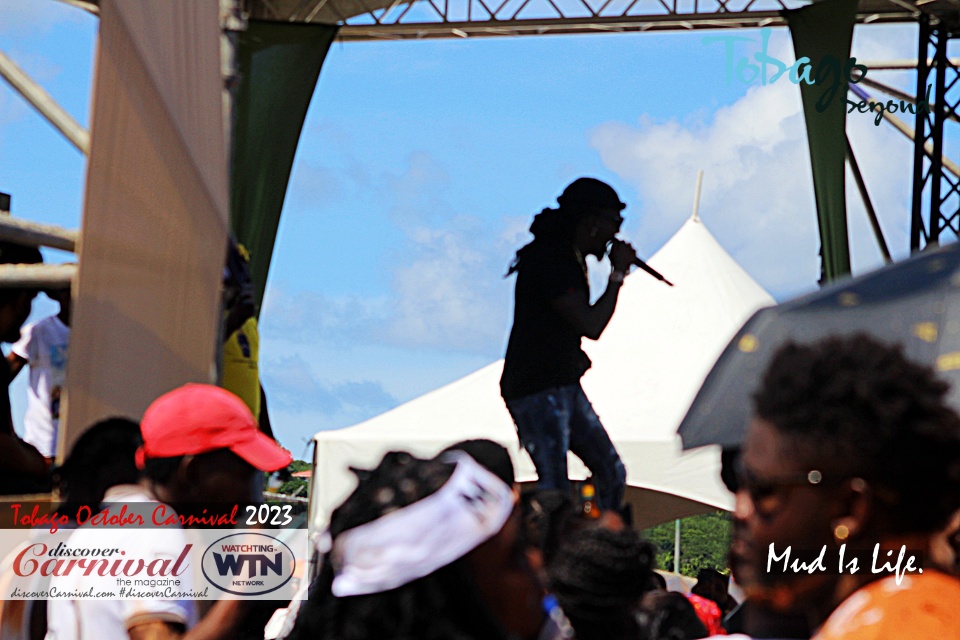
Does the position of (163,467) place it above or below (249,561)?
above

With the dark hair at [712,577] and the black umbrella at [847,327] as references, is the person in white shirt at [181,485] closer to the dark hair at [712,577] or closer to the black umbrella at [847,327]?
the black umbrella at [847,327]

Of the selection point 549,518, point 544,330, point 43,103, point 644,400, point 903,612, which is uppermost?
point 43,103

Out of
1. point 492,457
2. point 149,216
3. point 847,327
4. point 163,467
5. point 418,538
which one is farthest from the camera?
point 149,216

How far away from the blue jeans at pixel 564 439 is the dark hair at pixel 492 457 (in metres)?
1.21

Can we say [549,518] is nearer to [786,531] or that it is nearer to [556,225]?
[556,225]

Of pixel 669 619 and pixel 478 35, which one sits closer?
pixel 669 619

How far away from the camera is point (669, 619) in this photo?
3414 mm

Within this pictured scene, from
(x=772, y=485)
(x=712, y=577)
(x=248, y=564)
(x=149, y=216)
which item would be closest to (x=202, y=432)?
(x=248, y=564)

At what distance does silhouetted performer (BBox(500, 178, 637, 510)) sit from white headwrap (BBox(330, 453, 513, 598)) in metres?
2.64

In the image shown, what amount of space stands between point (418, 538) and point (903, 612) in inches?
23.3

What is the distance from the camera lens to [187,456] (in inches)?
101

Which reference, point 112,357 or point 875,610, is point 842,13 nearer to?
point 112,357

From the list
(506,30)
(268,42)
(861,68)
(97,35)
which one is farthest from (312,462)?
(97,35)

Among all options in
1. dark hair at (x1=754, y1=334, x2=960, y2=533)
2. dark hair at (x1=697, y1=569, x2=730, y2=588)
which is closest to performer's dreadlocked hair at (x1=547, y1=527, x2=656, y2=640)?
dark hair at (x1=754, y1=334, x2=960, y2=533)
